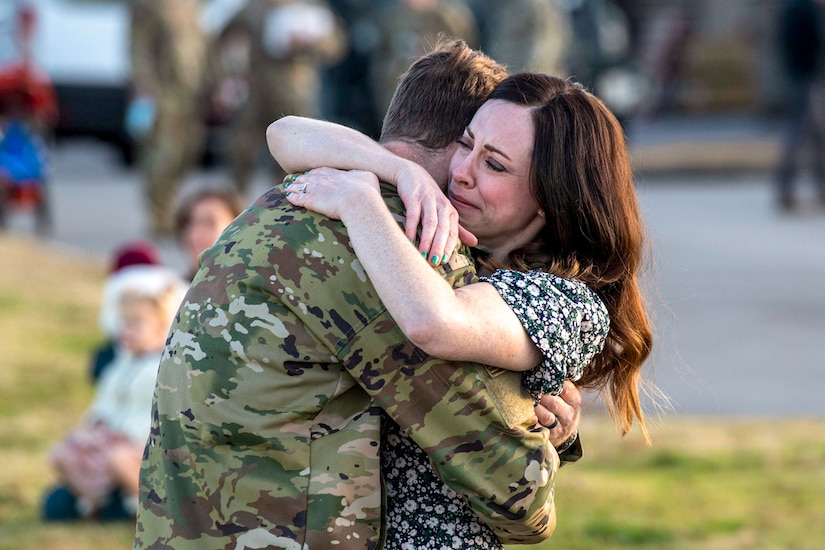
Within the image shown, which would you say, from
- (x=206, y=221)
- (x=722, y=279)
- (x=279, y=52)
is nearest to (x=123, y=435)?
(x=206, y=221)

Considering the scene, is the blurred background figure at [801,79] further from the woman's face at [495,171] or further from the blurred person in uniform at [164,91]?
the woman's face at [495,171]

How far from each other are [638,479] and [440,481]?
10.8 feet

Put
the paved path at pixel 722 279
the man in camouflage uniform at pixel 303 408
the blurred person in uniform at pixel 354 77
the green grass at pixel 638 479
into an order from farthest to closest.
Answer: the blurred person in uniform at pixel 354 77 → the paved path at pixel 722 279 → the green grass at pixel 638 479 → the man in camouflage uniform at pixel 303 408

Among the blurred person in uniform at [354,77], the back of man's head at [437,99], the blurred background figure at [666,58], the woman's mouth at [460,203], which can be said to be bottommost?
the blurred background figure at [666,58]

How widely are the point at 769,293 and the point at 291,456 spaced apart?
24.2ft

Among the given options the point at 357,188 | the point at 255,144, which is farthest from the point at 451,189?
the point at 255,144

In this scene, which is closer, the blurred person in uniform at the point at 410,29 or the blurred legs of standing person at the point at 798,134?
the blurred person in uniform at the point at 410,29

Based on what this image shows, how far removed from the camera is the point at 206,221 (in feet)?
15.6

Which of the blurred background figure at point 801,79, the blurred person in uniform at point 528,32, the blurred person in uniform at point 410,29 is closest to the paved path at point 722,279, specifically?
the blurred background figure at point 801,79

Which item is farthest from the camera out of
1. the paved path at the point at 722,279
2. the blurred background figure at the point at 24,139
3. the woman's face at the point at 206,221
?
the blurred background figure at the point at 24,139

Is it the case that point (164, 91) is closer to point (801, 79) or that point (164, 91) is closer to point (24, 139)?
point (24, 139)

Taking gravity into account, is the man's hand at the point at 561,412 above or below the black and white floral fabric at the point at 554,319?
below

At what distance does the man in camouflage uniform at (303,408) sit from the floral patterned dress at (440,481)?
0.06 m

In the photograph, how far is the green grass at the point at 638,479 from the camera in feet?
15.1
